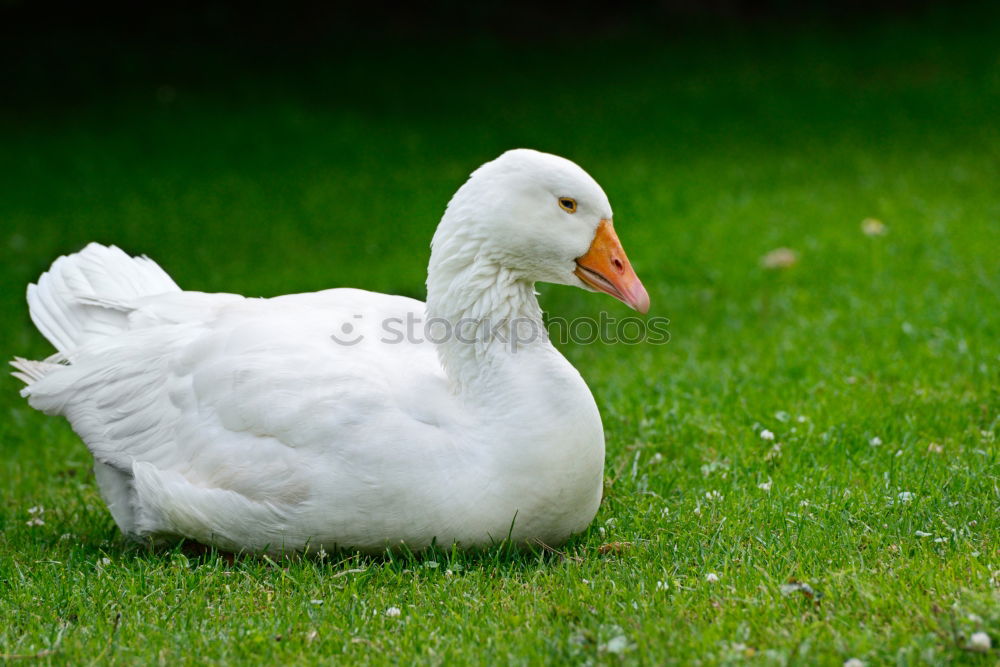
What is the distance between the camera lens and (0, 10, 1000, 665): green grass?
364 cm

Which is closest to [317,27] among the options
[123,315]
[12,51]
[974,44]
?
[12,51]

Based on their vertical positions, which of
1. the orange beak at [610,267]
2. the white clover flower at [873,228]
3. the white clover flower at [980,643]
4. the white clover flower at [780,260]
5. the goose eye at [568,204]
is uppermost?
the goose eye at [568,204]

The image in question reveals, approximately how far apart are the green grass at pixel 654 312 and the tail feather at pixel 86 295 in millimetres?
868

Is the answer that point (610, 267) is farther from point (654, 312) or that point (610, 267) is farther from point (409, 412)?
point (654, 312)

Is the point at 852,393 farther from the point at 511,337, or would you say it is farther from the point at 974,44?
the point at 974,44

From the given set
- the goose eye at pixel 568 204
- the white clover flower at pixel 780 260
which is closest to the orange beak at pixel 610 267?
the goose eye at pixel 568 204

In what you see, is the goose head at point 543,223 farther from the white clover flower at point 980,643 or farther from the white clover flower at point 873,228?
the white clover flower at point 873,228

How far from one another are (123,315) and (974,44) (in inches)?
605

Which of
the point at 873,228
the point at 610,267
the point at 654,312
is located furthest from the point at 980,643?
the point at 873,228

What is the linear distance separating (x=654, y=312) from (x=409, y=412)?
4450 millimetres

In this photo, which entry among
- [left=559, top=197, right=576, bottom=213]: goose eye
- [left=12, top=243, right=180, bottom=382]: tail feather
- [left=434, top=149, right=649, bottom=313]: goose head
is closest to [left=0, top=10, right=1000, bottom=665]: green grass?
[left=12, top=243, right=180, bottom=382]: tail feather

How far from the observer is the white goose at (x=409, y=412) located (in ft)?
13.6

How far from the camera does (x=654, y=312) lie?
8.40 m

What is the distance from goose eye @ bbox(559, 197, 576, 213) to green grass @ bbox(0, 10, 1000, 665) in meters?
1.33
